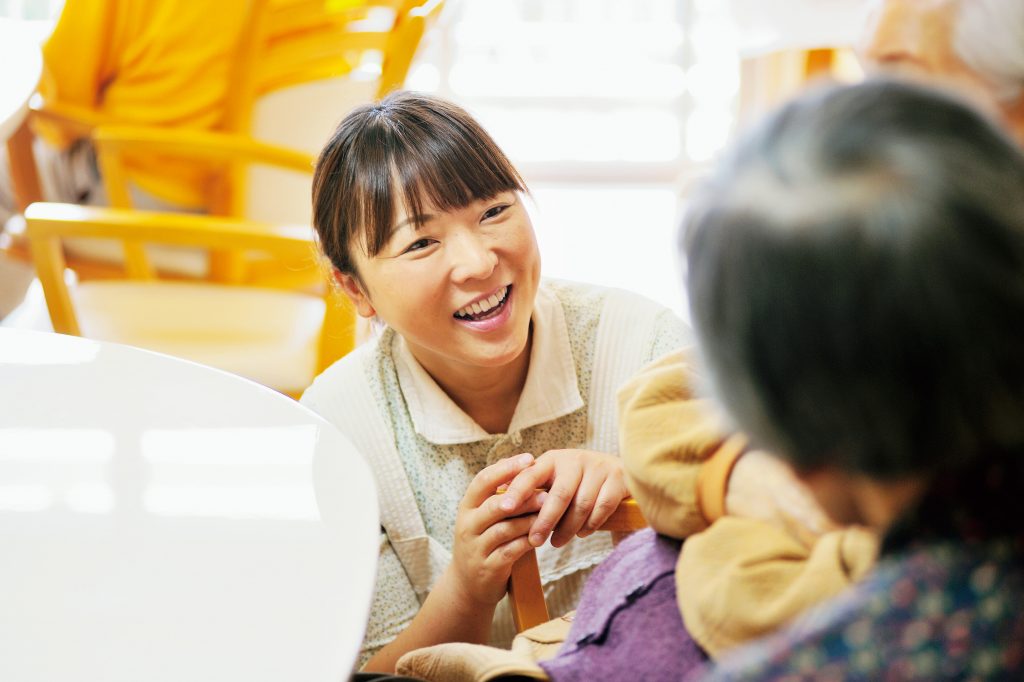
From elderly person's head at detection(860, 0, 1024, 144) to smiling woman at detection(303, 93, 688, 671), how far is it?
0.47 metres

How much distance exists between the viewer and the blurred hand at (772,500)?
2.46 feet

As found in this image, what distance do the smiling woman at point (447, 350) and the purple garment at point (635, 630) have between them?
0.23 metres

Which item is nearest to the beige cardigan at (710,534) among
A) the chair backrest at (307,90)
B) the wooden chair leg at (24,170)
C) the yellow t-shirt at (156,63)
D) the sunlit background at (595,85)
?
the chair backrest at (307,90)

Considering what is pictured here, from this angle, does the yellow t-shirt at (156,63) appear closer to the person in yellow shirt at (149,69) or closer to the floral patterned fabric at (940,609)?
the person in yellow shirt at (149,69)

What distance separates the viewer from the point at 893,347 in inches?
18.2

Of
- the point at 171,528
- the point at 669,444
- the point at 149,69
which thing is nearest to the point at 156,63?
the point at 149,69

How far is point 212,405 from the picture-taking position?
3.23 ft

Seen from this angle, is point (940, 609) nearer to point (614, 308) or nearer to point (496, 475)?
point (496, 475)

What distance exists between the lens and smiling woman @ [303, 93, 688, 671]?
1.29 m

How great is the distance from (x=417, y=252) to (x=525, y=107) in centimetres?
394

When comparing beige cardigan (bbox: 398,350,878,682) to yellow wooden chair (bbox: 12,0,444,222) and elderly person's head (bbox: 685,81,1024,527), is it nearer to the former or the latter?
elderly person's head (bbox: 685,81,1024,527)

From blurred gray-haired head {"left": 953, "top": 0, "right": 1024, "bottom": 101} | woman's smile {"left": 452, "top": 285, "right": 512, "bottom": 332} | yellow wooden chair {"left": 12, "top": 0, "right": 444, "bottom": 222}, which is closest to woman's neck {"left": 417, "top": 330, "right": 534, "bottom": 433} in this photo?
woman's smile {"left": 452, "top": 285, "right": 512, "bottom": 332}

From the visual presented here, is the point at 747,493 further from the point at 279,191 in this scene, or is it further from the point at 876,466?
the point at 279,191

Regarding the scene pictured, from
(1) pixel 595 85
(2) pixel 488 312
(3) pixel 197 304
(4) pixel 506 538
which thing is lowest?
(1) pixel 595 85
